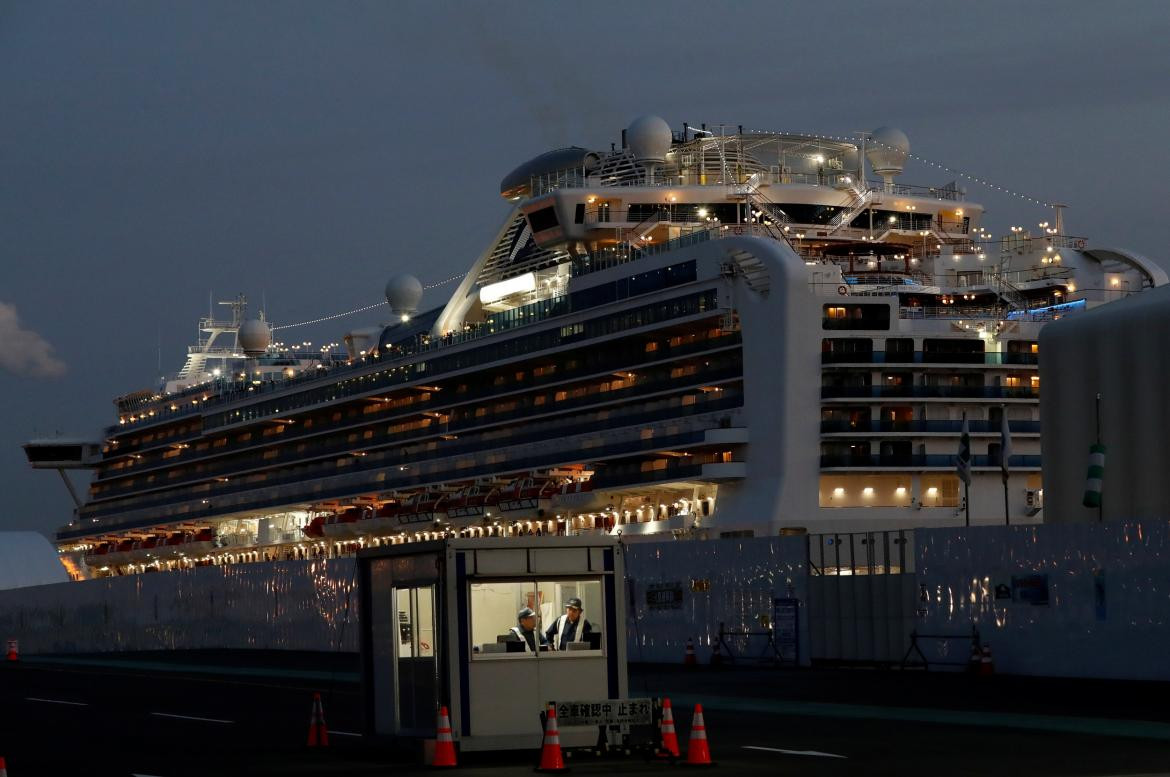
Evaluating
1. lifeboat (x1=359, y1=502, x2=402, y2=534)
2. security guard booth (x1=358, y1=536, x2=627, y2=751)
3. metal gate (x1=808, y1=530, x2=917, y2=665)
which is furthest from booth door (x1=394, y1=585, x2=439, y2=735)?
lifeboat (x1=359, y1=502, x2=402, y2=534)

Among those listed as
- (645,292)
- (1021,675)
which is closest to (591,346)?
(645,292)

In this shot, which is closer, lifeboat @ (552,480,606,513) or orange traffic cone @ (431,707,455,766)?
orange traffic cone @ (431,707,455,766)

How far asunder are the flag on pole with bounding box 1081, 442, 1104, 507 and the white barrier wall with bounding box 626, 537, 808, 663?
7229 millimetres

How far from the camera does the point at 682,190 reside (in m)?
83.8

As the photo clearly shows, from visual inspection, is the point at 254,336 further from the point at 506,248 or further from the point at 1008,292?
the point at 1008,292

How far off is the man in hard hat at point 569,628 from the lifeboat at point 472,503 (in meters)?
66.4

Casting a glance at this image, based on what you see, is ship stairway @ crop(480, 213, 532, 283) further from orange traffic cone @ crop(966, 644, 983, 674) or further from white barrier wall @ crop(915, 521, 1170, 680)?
orange traffic cone @ crop(966, 644, 983, 674)

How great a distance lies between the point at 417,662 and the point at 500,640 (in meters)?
1.15

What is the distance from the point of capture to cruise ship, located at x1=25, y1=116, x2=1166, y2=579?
7369 centimetres

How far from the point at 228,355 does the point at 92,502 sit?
557 inches

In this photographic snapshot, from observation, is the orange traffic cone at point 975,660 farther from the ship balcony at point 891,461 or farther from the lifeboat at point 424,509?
the lifeboat at point 424,509

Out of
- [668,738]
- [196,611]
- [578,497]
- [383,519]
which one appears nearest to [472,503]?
[383,519]

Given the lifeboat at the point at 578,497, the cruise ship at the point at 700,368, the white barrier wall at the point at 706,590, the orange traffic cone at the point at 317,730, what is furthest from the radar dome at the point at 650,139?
the orange traffic cone at the point at 317,730

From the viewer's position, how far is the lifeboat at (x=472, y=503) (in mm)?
89188
